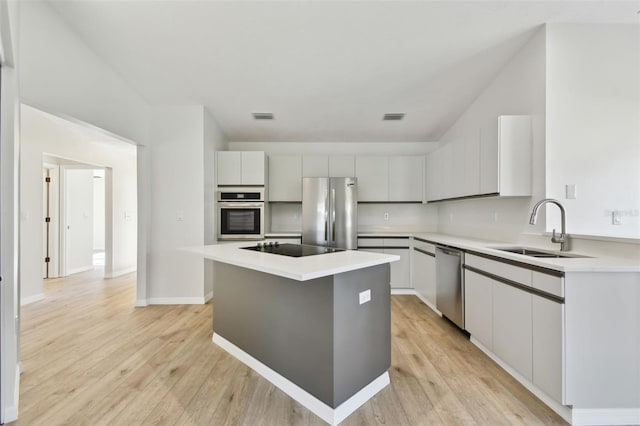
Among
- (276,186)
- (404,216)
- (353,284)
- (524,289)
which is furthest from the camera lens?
(404,216)

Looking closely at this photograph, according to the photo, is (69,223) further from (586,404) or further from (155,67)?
(586,404)

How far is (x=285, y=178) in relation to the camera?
14.8 feet

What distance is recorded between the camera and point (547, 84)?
2.35 m

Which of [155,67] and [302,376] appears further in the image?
[155,67]

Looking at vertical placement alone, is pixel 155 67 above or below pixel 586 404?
above

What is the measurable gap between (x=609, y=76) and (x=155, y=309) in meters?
5.34

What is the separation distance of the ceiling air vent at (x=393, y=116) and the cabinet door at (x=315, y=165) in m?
1.13

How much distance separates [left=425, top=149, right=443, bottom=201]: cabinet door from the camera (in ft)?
13.0

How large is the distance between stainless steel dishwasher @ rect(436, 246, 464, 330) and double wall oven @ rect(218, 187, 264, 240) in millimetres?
2425

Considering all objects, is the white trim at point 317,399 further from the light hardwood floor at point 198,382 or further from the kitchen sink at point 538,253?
the kitchen sink at point 538,253

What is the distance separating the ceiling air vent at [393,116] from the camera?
3.81 metres

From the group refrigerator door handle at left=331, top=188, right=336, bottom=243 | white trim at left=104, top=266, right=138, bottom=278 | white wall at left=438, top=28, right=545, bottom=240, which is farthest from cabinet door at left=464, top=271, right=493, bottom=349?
white trim at left=104, top=266, right=138, bottom=278

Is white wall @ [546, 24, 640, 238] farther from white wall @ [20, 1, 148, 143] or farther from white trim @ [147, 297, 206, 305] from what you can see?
white wall @ [20, 1, 148, 143]

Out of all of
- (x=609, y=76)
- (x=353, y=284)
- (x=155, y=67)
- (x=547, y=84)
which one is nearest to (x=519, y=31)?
(x=547, y=84)
